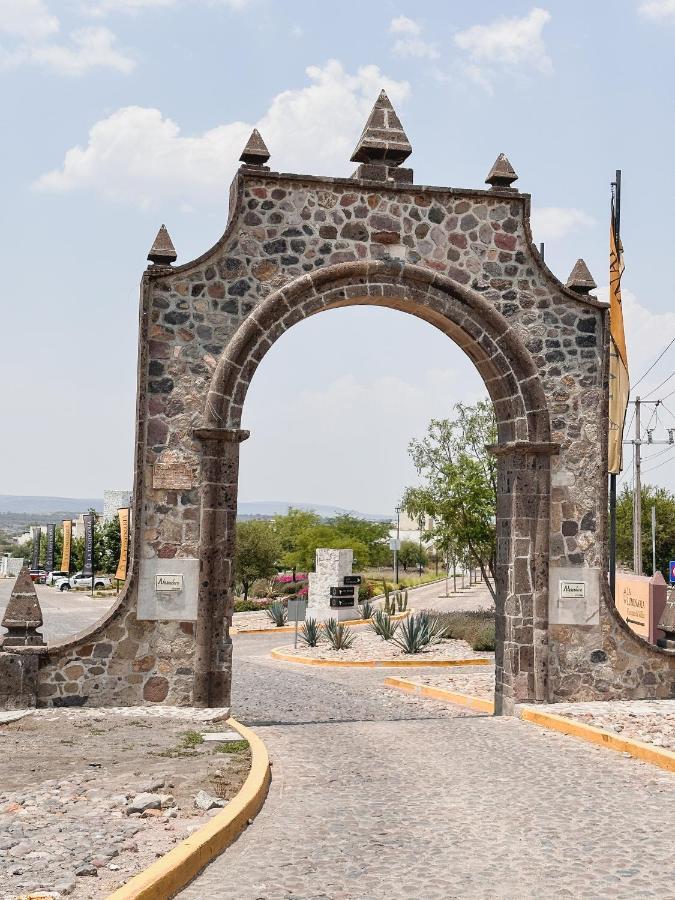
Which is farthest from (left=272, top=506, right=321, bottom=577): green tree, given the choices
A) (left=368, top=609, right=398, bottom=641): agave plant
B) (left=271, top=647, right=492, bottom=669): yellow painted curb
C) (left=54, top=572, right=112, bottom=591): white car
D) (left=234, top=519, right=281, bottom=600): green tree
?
(left=271, top=647, right=492, bottom=669): yellow painted curb

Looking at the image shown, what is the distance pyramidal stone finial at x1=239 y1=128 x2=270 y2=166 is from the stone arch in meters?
1.40

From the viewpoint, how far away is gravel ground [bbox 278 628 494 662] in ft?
65.4

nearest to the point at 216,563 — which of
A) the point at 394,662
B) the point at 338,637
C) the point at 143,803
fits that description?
the point at 143,803

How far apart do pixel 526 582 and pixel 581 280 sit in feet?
11.5

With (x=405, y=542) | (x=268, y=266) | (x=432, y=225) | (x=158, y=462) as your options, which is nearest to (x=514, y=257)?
(x=432, y=225)

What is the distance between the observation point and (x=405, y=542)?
89.2m

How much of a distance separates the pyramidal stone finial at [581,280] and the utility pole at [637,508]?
20641 millimetres

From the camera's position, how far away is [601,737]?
9.05 m

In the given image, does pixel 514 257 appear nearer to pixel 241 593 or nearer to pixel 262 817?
pixel 262 817

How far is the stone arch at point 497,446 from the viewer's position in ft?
34.2

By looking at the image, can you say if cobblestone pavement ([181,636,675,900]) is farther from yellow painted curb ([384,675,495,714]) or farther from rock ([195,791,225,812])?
yellow painted curb ([384,675,495,714])

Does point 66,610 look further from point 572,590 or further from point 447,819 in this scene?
point 447,819

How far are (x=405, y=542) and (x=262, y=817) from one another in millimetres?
83360

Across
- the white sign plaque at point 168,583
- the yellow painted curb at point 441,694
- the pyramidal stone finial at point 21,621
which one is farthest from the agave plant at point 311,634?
the pyramidal stone finial at point 21,621
